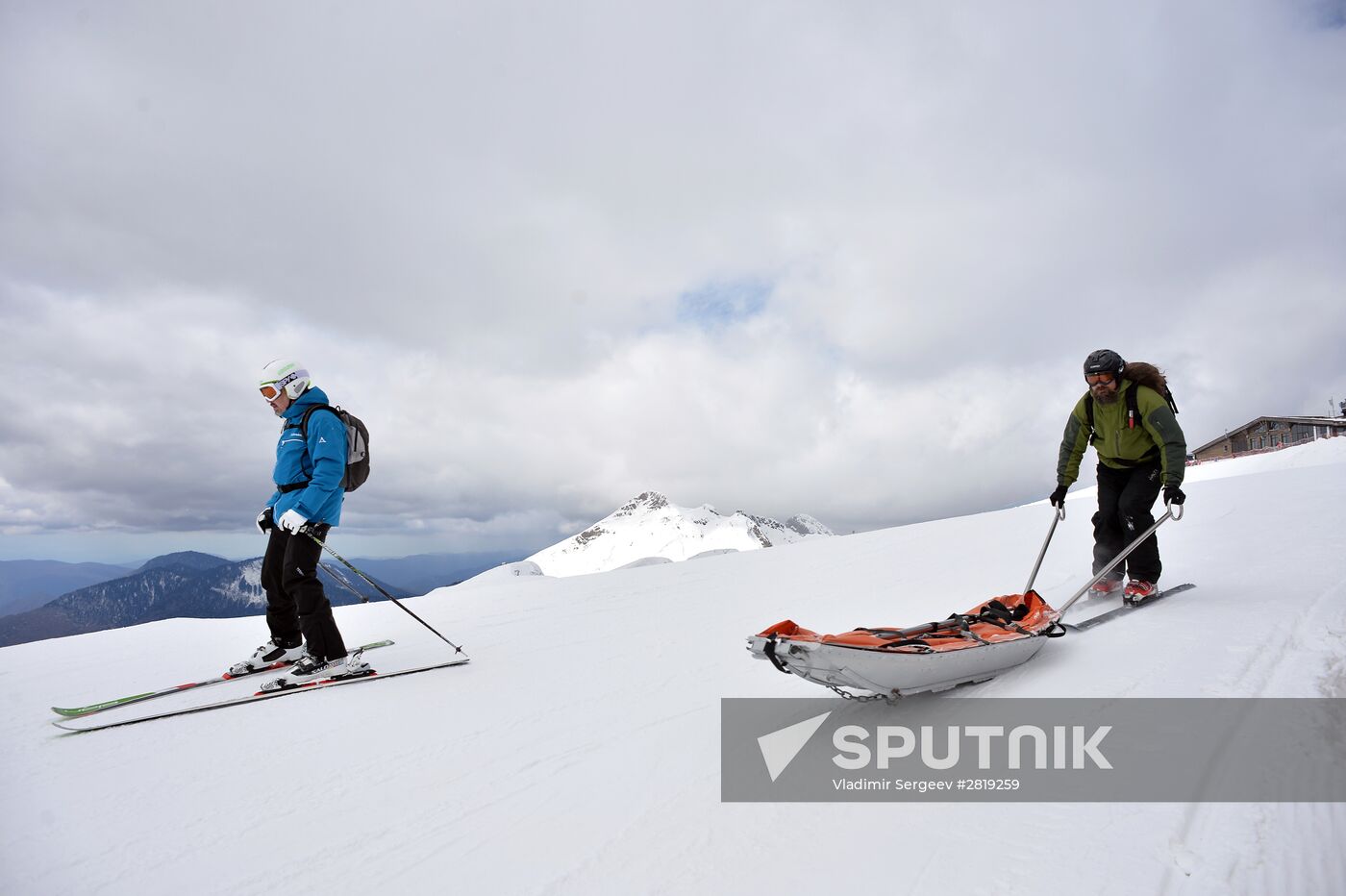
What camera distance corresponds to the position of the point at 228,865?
91.9 inches

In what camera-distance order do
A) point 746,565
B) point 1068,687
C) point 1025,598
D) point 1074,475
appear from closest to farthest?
point 1068,687
point 1025,598
point 1074,475
point 746,565

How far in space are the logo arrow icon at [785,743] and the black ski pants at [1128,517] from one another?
12.2 feet

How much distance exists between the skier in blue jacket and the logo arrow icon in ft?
12.0

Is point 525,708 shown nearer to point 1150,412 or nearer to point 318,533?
point 318,533

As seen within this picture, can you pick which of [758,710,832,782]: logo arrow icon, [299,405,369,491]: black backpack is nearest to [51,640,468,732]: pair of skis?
[299,405,369,491]: black backpack

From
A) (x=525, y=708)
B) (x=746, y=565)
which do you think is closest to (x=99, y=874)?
(x=525, y=708)

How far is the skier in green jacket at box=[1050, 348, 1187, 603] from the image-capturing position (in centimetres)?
509

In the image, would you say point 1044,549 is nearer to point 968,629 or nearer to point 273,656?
point 968,629

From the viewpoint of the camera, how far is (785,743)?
122 inches

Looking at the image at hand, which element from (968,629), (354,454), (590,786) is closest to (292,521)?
(354,454)

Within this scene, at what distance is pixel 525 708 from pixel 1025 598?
3727mm

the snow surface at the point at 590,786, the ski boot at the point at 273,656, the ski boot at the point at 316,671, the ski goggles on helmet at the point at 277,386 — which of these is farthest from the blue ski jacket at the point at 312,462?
the snow surface at the point at 590,786

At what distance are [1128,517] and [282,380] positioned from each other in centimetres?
785

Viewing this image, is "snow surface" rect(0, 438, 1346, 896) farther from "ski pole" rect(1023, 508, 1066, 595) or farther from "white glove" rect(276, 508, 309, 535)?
"white glove" rect(276, 508, 309, 535)
